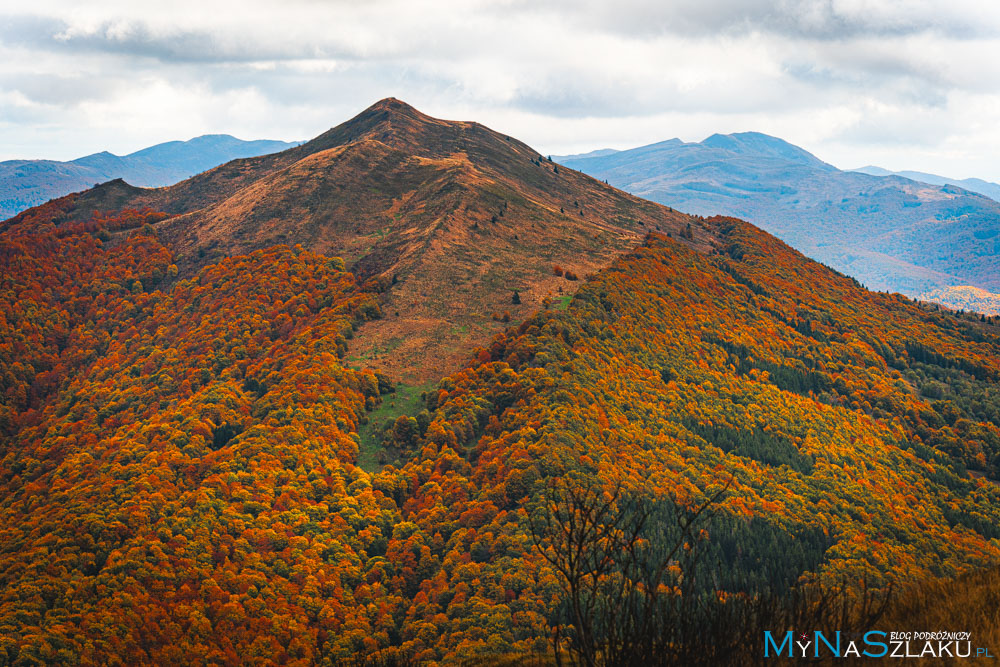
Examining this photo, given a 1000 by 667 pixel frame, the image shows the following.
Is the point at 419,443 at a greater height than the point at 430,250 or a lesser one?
lesser

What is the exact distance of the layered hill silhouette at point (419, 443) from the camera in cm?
7825

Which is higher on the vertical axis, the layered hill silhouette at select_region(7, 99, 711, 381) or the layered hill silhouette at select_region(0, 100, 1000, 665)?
the layered hill silhouette at select_region(7, 99, 711, 381)

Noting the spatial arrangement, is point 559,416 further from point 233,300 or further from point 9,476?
point 9,476

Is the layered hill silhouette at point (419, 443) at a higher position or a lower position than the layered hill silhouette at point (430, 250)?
lower

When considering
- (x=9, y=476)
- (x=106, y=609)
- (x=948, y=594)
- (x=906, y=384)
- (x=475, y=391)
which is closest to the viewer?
(x=948, y=594)

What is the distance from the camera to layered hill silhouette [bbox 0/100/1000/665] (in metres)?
78.2

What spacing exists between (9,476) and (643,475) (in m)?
138

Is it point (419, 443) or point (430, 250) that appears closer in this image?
point (419, 443)

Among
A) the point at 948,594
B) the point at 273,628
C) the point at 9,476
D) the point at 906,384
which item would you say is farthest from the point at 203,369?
the point at 906,384

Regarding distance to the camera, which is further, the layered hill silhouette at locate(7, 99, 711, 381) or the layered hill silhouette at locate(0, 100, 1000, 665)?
the layered hill silhouette at locate(7, 99, 711, 381)

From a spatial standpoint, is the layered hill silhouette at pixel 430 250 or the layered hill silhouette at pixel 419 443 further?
the layered hill silhouette at pixel 430 250

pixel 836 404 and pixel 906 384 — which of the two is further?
pixel 906 384

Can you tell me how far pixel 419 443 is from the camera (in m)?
115

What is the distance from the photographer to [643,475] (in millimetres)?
113688
